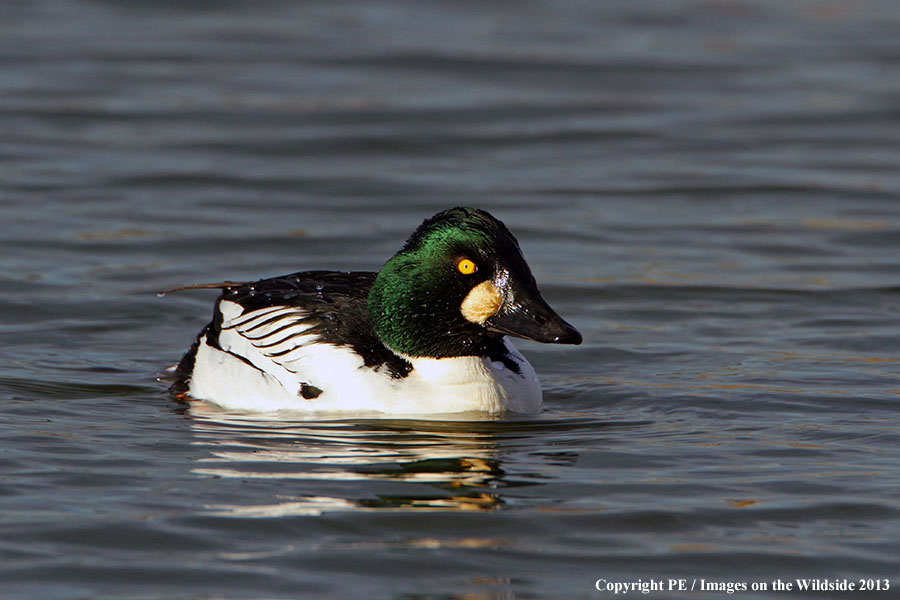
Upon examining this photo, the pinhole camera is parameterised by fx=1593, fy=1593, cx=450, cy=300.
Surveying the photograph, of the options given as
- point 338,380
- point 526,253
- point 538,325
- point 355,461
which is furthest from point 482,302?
point 526,253

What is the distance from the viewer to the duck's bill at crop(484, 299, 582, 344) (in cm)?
778

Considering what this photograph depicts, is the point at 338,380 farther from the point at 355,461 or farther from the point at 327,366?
the point at 355,461

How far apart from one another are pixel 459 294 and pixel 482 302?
0.12 metres

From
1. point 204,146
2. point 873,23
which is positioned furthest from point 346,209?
point 873,23

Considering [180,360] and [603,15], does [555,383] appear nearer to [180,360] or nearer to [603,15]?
[180,360]

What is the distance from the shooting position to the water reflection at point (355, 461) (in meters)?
6.74

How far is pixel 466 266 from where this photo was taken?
789 cm

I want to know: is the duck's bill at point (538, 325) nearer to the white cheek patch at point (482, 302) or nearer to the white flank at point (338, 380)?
the white cheek patch at point (482, 302)

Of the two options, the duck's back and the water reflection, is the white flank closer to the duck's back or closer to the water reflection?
the duck's back

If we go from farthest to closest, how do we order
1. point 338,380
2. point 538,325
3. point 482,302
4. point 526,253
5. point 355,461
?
point 526,253, point 338,380, point 482,302, point 538,325, point 355,461

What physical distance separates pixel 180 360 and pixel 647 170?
6655 millimetres

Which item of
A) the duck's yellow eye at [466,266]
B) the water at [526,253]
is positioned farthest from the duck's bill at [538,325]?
the water at [526,253]

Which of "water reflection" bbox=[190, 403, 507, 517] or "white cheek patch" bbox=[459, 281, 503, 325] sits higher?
"white cheek patch" bbox=[459, 281, 503, 325]

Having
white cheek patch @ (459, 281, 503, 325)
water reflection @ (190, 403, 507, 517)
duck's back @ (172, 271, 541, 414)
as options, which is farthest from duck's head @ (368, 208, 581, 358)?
water reflection @ (190, 403, 507, 517)
